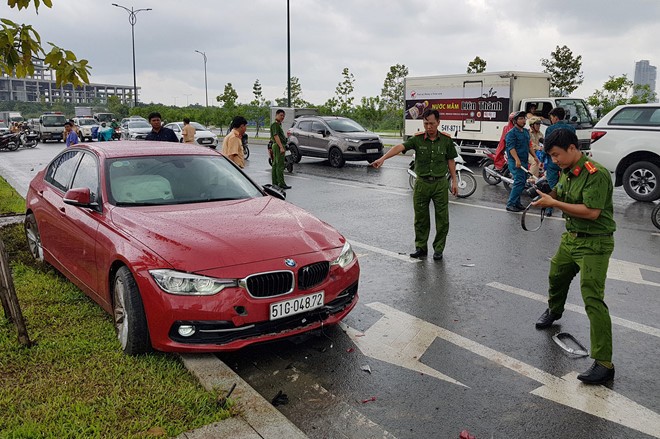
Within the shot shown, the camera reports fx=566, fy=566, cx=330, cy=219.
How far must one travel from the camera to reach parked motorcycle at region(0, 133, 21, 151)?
28906 millimetres

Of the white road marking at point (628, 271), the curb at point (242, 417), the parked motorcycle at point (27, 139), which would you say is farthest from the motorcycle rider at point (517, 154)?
the parked motorcycle at point (27, 139)

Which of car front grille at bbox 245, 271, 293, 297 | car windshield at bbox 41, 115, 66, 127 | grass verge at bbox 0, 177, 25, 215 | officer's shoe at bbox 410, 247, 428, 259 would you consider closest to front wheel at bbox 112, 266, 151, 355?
car front grille at bbox 245, 271, 293, 297

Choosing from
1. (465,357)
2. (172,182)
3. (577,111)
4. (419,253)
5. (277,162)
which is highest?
(577,111)

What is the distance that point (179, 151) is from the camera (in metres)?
5.60

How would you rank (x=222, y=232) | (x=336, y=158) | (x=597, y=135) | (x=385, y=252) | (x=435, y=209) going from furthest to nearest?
1. (x=336, y=158)
2. (x=597, y=135)
3. (x=385, y=252)
4. (x=435, y=209)
5. (x=222, y=232)

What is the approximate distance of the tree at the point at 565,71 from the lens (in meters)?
34.5

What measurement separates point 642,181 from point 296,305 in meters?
9.70

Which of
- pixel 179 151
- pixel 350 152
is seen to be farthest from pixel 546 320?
pixel 350 152

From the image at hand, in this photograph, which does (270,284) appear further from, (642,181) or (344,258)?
(642,181)

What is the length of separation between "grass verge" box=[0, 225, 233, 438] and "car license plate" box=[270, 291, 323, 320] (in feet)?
2.23

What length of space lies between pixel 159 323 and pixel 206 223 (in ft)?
2.89

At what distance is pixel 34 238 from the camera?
21.2 ft

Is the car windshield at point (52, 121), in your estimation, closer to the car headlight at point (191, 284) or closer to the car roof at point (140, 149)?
the car roof at point (140, 149)

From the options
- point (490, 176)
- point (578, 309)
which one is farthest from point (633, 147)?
point (578, 309)
